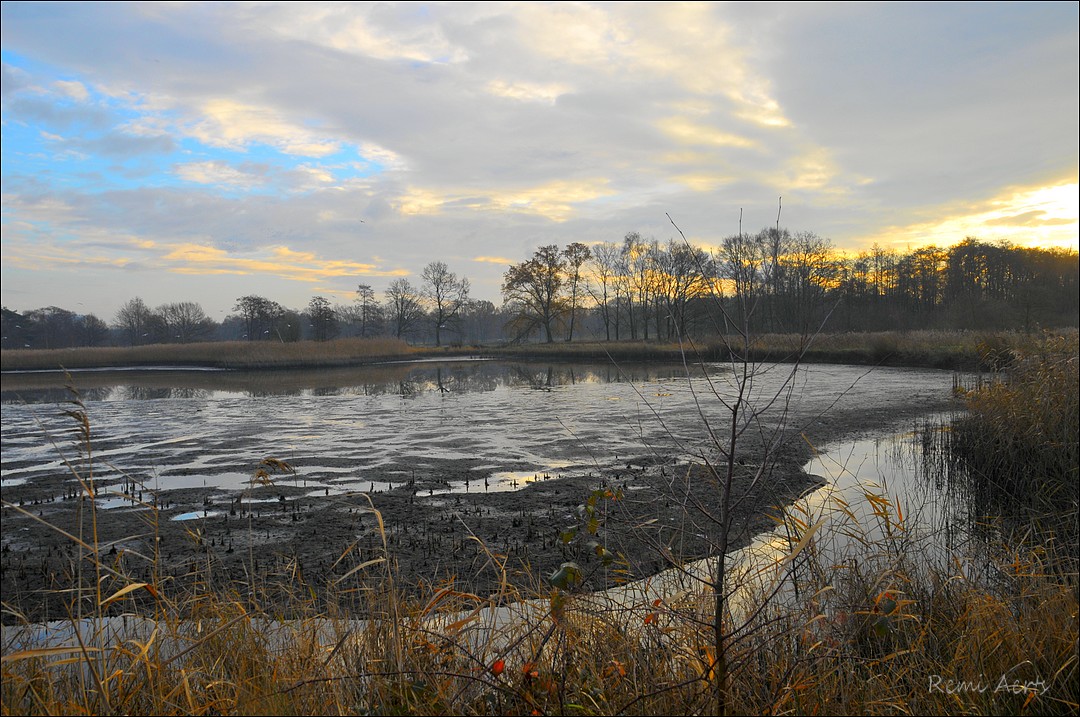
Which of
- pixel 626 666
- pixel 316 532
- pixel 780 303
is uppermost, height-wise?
pixel 780 303

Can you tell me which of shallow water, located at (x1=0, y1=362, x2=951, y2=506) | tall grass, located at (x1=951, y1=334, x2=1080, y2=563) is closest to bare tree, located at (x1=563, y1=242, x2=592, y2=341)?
shallow water, located at (x1=0, y1=362, x2=951, y2=506)

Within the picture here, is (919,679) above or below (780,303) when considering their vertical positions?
below

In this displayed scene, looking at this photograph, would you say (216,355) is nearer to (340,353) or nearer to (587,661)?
(340,353)

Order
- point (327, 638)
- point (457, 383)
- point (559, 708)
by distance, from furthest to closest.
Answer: point (457, 383) → point (327, 638) → point (559, 708)

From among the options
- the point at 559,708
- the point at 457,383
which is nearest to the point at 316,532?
the point at 559,708

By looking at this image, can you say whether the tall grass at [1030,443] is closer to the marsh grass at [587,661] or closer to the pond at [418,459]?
the pond at [418,459]

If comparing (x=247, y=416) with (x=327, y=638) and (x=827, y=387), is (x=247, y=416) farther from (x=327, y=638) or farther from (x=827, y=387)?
(x=827, y=387)

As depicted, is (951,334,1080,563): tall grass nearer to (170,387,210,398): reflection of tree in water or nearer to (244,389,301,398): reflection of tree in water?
(244,389,301,398): reflection of tree in water

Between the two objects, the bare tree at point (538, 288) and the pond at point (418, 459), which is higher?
the bare tree at point (538, 288)

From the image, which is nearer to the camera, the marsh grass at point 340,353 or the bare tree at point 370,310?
the marsh grass at point 340,353

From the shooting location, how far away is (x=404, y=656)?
2820 mm

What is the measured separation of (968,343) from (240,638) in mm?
34840

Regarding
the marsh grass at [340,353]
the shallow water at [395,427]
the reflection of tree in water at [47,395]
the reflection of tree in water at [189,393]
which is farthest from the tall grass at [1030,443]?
the reflection of tree in water at [47,395]

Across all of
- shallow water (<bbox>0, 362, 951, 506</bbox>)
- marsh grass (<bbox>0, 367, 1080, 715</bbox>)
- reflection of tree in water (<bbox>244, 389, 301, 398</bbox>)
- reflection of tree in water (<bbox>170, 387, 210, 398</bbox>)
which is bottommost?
shallow water (<bbox>0, 362, 951, 506</bbox>)
